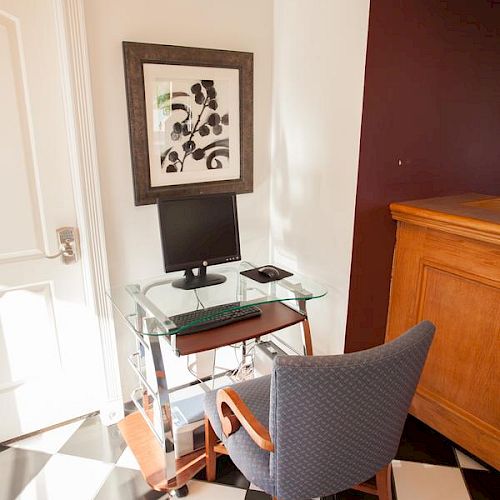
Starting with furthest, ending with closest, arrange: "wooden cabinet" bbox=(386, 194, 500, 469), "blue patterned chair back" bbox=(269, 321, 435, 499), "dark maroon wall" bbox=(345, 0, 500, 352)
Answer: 1. "dark maroon wall" bbox=(345, 0, 500, 352)
2. "wooden cabinet" bbox=(386, 194, 500, 469)
3. "blue patterned chair back" bbox=(269, 321, 435, 499)

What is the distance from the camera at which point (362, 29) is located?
1.72m

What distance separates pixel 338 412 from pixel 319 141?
4.21ft

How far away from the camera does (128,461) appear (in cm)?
191

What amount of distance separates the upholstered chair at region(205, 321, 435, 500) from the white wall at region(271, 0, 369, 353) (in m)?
0.79

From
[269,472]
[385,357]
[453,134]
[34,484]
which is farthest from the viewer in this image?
[453,134]

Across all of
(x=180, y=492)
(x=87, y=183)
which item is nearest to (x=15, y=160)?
(x=87, y=183)

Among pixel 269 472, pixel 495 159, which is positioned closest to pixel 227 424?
pixel 269 472

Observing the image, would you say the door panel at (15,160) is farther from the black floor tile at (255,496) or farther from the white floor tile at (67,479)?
the black floor tile at (255,496)

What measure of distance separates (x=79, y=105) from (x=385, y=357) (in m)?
1.48

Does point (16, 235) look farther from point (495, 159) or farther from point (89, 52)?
point (495, 159)

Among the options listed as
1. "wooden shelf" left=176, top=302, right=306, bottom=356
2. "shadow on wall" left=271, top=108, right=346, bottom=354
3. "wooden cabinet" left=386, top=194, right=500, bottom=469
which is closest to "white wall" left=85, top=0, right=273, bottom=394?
"shadow on wall" left=271, top=108, right=346, bottom=354

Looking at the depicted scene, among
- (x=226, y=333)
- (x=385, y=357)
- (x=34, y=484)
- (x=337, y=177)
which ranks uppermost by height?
(x=337, y=177)

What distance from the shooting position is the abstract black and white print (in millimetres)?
1916

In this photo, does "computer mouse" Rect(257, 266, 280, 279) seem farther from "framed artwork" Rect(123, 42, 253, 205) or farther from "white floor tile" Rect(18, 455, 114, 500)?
"white floor tile" Rect(18, 455, 114, 500)
